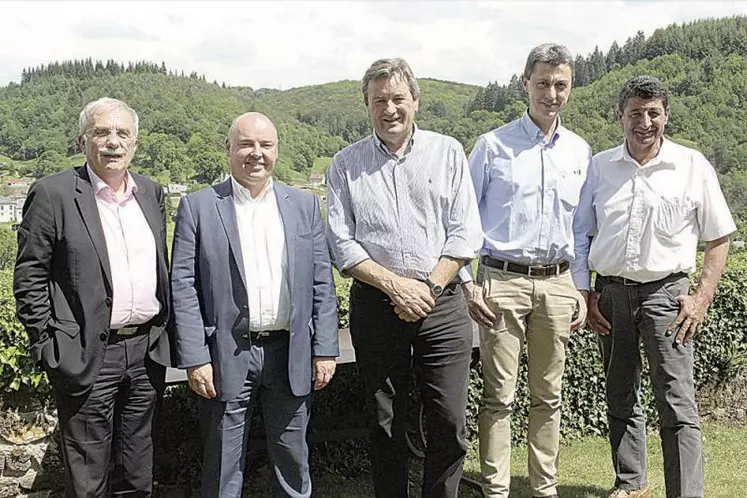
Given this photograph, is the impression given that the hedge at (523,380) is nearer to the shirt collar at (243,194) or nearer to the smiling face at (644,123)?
the shirt collar at (243,194)

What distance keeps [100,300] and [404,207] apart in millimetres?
1321

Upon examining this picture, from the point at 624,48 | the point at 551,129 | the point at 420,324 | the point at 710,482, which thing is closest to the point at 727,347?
the point at 710,482

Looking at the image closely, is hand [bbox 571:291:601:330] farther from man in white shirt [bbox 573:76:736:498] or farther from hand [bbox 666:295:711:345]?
hand [bbox 666:295:711:345]

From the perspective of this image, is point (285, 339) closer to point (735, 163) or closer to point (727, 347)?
point (727, 347)

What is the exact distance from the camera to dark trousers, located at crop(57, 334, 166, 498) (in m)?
2.84

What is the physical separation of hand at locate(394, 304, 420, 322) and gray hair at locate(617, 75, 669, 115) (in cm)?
158

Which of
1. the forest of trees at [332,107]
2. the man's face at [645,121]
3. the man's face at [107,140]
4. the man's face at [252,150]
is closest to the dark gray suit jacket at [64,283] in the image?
the man's face at [107,140]

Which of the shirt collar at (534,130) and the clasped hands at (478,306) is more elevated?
the shirt collar at (534,130)

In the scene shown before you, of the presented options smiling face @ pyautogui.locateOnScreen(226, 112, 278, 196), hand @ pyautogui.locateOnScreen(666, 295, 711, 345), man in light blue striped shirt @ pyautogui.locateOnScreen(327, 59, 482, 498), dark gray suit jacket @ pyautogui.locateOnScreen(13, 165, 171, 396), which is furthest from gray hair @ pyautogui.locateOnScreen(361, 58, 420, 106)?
hand @ pyautogui.locateOnScreen(666, 295, 711, 345)

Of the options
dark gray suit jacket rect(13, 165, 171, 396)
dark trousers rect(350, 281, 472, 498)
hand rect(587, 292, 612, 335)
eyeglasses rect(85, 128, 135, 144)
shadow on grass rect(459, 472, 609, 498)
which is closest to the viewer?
dark gray suit jacket rect(13, 165, 171, 396)

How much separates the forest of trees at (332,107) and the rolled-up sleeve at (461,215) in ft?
85.3

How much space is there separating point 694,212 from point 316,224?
1.93m

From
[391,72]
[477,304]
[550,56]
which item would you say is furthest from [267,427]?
[550,56]

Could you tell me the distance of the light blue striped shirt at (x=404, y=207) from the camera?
316 cm
